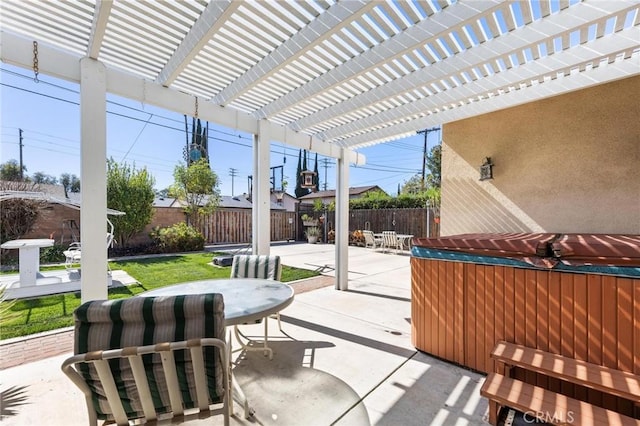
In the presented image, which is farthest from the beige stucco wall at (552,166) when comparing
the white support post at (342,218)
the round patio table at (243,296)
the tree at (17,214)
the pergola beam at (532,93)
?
the tree at (17,214)

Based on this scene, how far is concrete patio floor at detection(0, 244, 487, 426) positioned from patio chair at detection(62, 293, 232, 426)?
2.48ft

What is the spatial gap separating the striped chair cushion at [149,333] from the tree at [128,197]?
10.3 metres

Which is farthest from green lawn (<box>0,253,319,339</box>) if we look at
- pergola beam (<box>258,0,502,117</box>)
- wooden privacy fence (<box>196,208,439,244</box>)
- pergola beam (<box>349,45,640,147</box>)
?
pergola beam (<box>349,45,640,147</box>)

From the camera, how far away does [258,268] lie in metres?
3.42

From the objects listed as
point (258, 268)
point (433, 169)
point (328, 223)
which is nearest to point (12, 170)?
point (328, 223)

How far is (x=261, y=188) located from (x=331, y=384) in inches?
109

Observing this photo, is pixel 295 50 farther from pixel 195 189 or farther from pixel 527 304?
pixel 195 189

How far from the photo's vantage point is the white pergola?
220 centimetres

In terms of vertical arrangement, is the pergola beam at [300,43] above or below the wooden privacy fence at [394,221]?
above

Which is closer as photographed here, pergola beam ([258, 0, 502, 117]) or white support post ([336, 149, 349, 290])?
pergola beam ([258, 0, 502, 117])

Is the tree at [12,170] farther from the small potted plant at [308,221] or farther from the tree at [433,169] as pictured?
the tree at [433,169]

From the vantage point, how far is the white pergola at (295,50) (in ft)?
7.21

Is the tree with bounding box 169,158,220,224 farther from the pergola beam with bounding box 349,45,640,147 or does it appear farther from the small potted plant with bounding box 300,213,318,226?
the pergola beam with bounding box 349,45,640,147

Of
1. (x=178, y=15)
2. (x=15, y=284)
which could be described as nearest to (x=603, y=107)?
(x=178, y=15)
